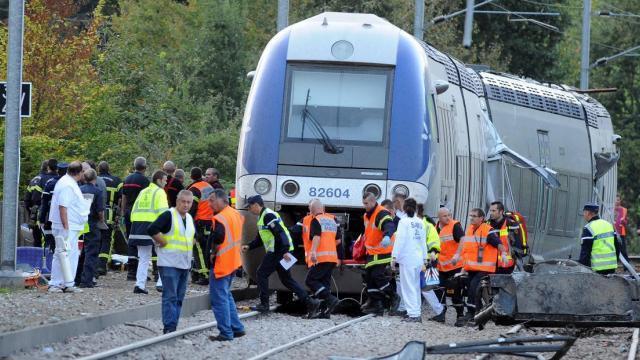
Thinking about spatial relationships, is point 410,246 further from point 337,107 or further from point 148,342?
point 148,342

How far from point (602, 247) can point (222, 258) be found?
22.0 feet

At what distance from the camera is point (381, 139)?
19.1 m

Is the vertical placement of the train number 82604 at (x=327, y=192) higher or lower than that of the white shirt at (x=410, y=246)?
higher

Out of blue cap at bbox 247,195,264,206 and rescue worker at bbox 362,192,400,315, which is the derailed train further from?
blue cap at bbox 247,195,264,206

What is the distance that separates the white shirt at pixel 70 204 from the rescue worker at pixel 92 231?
3.16 ft

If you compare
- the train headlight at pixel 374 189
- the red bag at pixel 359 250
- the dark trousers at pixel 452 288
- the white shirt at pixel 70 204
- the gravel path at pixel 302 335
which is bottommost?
the gravel path at pixel 302 335

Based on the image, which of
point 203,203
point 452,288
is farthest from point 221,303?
point 203,203

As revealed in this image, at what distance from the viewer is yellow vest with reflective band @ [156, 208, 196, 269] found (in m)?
15.2

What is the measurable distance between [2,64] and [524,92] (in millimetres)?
9351

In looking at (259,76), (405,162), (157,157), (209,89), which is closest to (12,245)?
(259,76)

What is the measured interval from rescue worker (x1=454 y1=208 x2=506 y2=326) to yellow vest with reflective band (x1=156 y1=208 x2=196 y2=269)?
5063 millimetres

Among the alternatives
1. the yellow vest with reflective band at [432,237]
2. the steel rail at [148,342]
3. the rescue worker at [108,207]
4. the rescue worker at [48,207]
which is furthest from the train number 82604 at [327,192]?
the rescue worker at [108,207]

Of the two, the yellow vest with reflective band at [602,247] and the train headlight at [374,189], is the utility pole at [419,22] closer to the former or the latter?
the yellow vest with reflective band at [602,247]

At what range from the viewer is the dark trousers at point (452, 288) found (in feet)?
65.7
